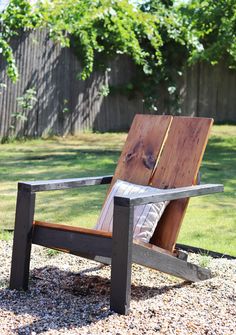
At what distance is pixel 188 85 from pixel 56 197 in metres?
10.1

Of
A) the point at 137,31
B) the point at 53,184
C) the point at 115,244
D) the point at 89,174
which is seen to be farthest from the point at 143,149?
the point at 137,31

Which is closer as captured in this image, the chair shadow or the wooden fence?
the chair shadow

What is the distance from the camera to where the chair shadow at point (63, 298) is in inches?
114

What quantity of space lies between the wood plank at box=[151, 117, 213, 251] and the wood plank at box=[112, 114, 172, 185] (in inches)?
2.2

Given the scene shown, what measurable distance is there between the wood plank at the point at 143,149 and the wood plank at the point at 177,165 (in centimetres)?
5

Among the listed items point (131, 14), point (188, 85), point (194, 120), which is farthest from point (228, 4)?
point (194, 120)

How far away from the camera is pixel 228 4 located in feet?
34.8

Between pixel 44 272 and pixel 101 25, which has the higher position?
pixel 101 25

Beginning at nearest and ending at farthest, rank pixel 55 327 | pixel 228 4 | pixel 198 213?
pixel 55 327
pixel 198 213
pixel 228 4

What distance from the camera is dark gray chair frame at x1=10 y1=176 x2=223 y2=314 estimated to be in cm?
298

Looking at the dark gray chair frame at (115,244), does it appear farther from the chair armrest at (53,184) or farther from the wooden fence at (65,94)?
the wooden fence at (65,94)

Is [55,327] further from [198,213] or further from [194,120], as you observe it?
[198,213]

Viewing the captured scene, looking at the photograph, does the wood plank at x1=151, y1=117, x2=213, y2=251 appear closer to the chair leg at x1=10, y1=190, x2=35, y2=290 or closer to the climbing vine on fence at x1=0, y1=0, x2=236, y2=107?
the chair leg at x1=10, y1=190, x2=35, y2=290

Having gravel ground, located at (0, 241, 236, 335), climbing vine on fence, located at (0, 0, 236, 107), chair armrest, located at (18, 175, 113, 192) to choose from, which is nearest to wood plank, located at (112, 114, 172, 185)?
chair armrest, located at (18, 175, 113, 192)
